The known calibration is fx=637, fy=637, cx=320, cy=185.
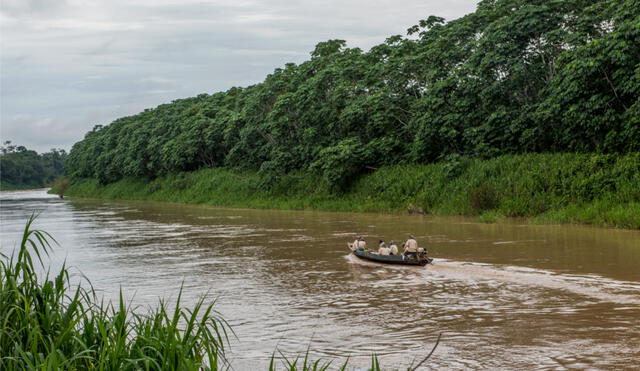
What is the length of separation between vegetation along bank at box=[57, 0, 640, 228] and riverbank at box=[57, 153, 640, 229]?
6cm

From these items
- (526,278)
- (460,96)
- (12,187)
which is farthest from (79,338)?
(12,187)

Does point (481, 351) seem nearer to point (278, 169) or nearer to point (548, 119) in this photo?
point (548, 119)

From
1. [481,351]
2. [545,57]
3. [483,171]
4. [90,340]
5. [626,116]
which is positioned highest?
[545,57]

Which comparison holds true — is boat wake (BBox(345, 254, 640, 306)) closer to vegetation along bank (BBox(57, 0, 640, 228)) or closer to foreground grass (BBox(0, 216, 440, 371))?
foreground grass (BBox(0, 216, 440, 371))

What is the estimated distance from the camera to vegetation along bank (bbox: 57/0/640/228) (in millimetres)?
21203

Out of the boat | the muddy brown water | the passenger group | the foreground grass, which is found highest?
the foreground grass

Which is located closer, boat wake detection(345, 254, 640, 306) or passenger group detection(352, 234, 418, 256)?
boat wake detection(345, 254, 640, 306)

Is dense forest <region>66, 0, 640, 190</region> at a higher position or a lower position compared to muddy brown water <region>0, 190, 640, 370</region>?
higher

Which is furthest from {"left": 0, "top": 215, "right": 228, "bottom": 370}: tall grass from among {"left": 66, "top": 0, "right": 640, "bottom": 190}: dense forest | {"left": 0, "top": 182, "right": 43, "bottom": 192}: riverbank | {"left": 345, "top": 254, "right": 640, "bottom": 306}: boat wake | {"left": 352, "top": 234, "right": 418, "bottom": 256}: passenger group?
{"left": 0, "top": 182, "right": 43, "bottom": 192}: riverbank

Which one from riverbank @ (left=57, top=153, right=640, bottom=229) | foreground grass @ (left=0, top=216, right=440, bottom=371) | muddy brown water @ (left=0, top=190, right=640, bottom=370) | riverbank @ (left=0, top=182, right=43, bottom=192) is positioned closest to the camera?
foreground grass @ (left=0, top=216, right=440, bottom=371)

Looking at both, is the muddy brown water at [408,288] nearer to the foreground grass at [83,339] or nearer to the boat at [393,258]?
the boat at [393,258]

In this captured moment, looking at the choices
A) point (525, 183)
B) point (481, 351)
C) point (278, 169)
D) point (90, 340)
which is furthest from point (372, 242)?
point (278, 169)

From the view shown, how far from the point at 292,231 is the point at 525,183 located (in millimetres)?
8952

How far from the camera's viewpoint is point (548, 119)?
23.4 metres
